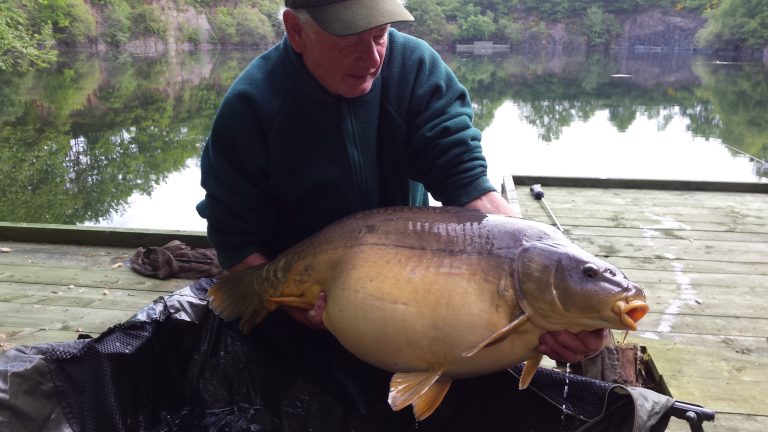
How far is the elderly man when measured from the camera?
1.77m

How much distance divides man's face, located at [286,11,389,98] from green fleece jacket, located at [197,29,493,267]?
0.05 m

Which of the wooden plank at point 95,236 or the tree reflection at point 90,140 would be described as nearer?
the wooden plank at point 95,236

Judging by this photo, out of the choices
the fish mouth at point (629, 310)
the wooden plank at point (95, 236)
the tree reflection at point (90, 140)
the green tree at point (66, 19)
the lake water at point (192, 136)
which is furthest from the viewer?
the green tree at point (66, 19)

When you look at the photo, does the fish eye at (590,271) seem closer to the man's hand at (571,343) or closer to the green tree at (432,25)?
the man's hand at (571,343)

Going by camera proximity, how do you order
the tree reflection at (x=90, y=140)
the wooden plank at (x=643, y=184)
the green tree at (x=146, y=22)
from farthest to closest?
the green tree at (x=146, y=22), the tree reflection at (x=90, y=140), the wooden plank at (x=643, y=184)

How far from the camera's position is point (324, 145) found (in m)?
1.81

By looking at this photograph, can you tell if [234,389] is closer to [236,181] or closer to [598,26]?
[236,181]

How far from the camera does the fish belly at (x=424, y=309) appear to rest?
4.46ft

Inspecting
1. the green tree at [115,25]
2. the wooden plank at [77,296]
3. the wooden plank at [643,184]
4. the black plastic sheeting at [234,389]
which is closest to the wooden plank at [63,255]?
the wooden plank at [77,296]

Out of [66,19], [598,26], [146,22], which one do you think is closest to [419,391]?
[66,19]

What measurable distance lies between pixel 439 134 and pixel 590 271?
2.29 ft

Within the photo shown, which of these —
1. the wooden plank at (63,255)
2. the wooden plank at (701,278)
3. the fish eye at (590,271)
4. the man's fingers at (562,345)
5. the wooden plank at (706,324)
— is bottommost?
the wooden plank at (701,278)

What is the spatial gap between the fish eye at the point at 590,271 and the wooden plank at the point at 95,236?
253 cm

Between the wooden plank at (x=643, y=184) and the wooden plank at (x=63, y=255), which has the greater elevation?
the wooden plank at (x=63, y=255)
